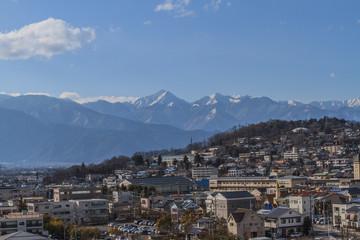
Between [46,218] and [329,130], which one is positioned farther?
[329,130]

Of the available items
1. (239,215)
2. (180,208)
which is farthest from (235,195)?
(239,215)

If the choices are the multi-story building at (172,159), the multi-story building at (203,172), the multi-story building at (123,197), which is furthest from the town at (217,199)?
the multi-story building at (172,159)

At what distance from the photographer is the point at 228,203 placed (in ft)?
109

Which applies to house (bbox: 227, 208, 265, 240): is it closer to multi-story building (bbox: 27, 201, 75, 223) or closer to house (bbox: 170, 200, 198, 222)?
house (bbox: 170, 200, 198, 222)

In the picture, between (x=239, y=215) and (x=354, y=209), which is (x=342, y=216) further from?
(x=239, y=215)

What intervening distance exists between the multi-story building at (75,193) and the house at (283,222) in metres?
20.1

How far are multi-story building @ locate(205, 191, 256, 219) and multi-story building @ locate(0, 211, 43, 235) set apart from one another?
1017 cm

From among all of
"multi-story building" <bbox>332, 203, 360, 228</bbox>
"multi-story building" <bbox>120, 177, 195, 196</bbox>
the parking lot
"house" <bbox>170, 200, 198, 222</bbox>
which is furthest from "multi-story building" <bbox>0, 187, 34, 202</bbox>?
"multi-story building" <bbox>332, 203, 360, 228</bbox>

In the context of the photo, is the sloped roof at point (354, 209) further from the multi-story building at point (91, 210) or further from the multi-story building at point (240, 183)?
the multi-story building at point (240, 183)

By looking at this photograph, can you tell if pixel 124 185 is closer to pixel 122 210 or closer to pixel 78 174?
pixel 122 210

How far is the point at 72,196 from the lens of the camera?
44594mm

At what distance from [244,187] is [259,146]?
3459 cm

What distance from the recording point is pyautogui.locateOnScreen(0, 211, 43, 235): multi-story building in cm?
2856

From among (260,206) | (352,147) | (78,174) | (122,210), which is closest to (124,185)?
(122,210)
